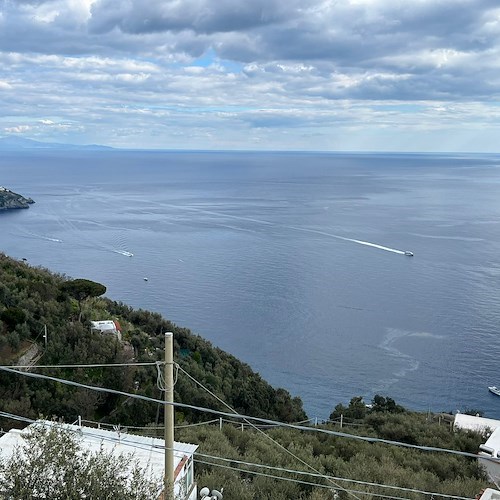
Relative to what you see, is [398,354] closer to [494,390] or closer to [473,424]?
[494,390]

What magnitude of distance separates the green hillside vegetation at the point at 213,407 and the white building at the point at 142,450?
1.46ft

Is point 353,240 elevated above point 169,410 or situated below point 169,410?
below

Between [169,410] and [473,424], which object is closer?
[169,410]

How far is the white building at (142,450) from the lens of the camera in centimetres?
739

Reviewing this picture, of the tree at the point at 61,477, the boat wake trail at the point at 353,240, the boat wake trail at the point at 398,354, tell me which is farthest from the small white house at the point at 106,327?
the boat wake trail at the point at 353,240

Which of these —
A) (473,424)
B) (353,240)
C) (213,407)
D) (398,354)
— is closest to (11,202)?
(353,240)

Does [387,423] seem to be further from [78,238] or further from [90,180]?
[90,180]

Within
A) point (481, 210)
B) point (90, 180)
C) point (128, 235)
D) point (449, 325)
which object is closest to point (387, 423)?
point (449, 325)

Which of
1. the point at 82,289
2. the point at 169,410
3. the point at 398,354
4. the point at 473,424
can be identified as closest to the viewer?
the point at 169,410

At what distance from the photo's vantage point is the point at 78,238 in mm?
51625

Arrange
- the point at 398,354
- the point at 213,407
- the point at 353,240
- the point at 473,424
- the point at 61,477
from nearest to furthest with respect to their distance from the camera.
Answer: the point at 61,477 → the point at 473,424 → the point at 213,407 → the point at 398,354 → the point at 353,240

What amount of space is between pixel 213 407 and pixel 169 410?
10.8 m

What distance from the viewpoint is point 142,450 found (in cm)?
809

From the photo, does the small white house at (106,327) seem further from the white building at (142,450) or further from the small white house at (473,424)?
the small white house at (473,424)
